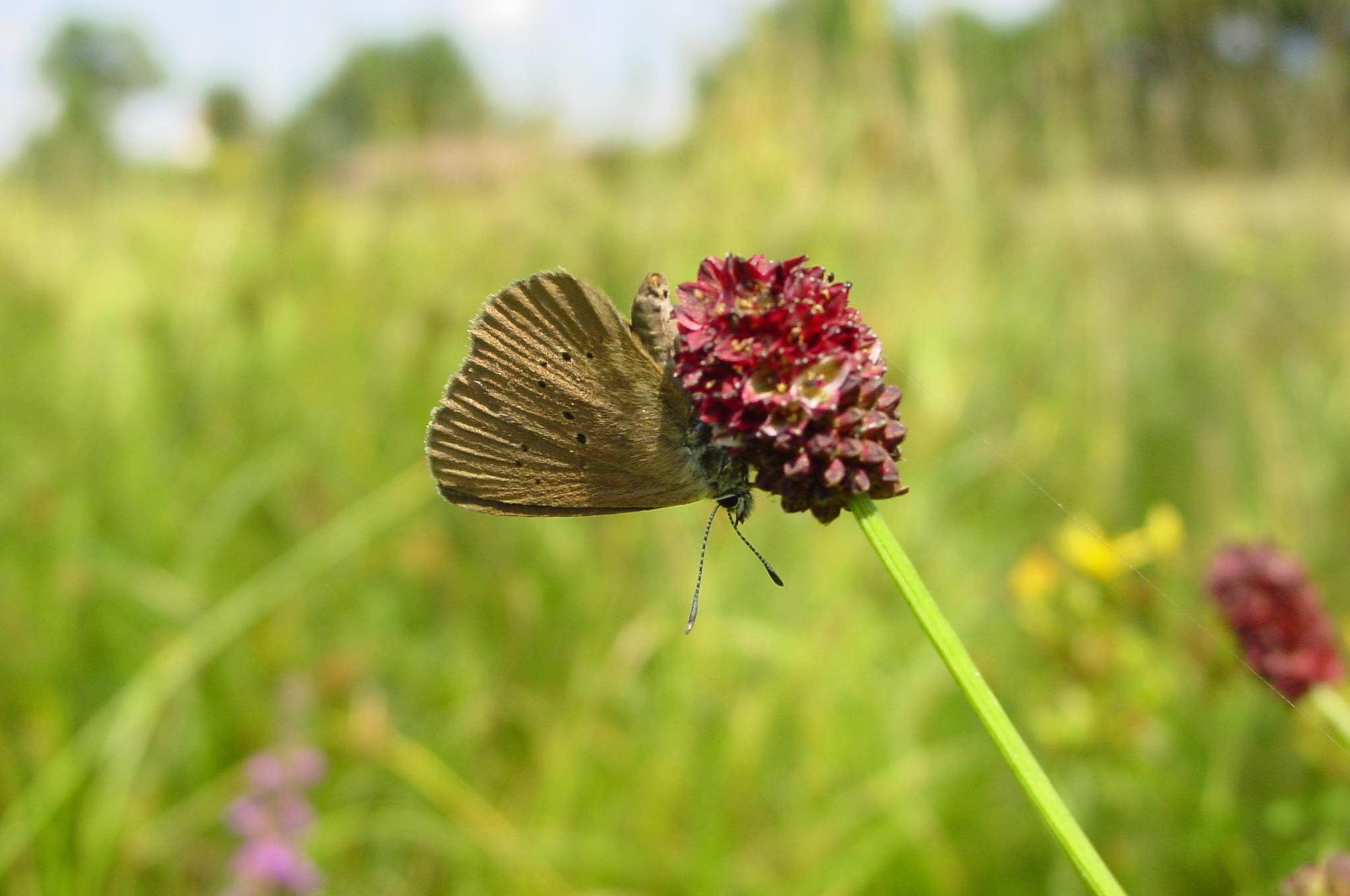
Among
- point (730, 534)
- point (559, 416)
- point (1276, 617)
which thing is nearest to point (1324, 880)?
point (1276, 617)

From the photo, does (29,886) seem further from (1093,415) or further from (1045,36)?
(1045,36)

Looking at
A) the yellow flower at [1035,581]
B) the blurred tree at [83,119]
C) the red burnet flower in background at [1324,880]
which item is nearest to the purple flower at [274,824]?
the yellow flower at [1035,581]

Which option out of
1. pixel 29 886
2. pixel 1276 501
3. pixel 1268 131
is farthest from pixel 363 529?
pixel 1268 131

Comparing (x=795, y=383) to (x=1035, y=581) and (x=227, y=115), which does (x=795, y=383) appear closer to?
(x=1035, y=581)

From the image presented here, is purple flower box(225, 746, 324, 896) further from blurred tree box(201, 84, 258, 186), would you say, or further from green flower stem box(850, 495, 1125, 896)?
blurred tree box(201, 84, 258, 186)

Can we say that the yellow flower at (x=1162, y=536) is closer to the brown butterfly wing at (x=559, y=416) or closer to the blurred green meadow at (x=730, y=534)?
the blurred green meadow at (x=730, y=534)
